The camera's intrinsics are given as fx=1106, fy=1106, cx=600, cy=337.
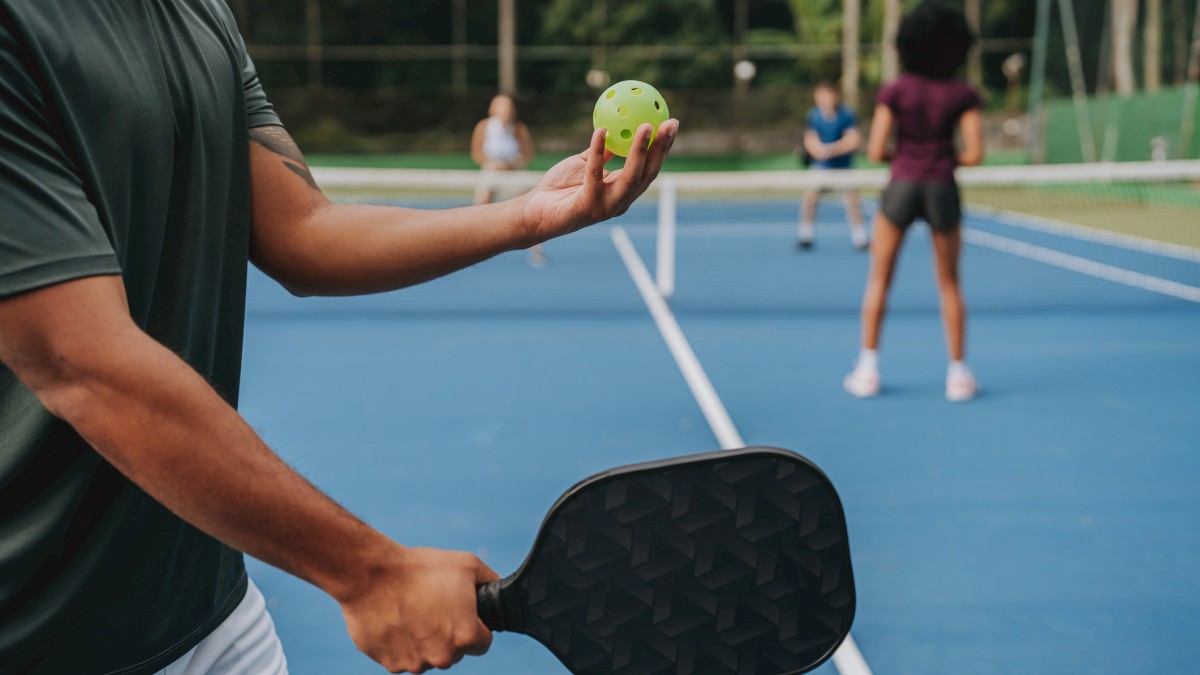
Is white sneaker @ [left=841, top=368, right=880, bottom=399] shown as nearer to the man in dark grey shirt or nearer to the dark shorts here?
the dark shorts

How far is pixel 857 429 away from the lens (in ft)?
16.5

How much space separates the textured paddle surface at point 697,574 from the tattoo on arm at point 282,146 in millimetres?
758

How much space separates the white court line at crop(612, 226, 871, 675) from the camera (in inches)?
113

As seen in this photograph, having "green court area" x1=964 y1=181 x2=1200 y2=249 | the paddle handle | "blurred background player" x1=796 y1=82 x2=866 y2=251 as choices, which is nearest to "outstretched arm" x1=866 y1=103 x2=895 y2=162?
the paddle handle

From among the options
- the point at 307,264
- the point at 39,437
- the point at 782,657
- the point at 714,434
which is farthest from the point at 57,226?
the point at 714,434

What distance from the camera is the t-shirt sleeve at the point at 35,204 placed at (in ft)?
3.06

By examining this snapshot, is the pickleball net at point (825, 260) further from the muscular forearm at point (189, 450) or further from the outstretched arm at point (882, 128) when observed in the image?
the muscular forearm at point (189, 450)

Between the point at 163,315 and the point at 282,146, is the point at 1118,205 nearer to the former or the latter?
the point at 282,146

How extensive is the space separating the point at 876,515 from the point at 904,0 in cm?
3631

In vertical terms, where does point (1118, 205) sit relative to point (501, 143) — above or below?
below

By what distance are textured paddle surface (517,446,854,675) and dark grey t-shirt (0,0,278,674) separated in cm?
49

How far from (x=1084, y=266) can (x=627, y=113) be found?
968 cm

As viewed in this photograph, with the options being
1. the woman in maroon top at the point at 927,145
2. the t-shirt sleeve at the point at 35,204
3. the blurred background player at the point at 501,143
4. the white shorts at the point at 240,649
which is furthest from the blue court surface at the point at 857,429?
the blurred background player at the point at 501,143

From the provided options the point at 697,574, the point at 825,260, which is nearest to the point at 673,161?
the point at 825,260
